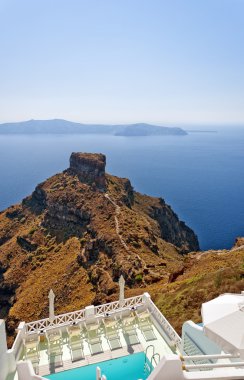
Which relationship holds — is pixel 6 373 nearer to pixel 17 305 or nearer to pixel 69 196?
pixel 17 305

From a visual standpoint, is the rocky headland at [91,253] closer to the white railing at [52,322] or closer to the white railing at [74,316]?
the white railing at [74,316]

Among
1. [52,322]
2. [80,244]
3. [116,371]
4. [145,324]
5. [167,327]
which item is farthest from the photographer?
[80,244]

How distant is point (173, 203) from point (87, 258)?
9091 centimetres

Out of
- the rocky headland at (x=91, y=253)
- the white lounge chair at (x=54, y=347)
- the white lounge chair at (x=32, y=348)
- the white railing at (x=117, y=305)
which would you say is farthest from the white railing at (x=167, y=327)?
the white lounge chair at (x=32, y=348)

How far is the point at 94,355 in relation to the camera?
16250 millimetres

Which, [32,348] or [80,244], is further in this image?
[80,244]

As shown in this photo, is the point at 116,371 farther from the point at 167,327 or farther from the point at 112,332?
the point at 167,327

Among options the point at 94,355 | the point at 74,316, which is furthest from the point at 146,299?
the point at 94,355

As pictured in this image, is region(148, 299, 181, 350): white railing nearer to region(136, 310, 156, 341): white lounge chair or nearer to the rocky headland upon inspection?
region(136, 310, 156, 341): white lounge chair

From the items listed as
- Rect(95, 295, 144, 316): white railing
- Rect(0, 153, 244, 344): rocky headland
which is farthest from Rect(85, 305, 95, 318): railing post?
Rect(0, 153, 244, 344): rocky headland

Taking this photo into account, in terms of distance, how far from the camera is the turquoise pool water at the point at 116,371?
14.6 meters

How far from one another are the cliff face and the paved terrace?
632 inches

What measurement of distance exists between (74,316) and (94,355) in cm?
303

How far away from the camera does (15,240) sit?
209ft
